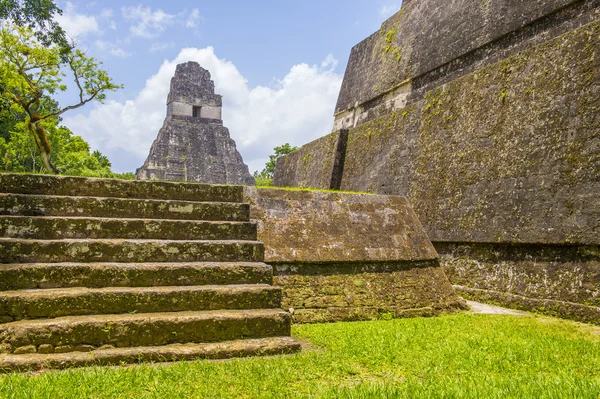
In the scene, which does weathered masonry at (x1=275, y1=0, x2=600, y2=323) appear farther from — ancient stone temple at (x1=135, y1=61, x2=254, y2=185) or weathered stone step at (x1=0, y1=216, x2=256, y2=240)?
ancient stone temple at (x1=135, y1=61, x2=254, y2=185)

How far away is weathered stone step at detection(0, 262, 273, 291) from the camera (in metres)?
4.51

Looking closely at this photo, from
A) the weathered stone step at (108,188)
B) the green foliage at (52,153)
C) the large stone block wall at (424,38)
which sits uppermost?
the large stone block wall at (424,38)

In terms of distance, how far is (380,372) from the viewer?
3848 millimetres

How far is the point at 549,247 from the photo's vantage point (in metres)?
6.56

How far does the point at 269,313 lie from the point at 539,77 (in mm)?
5540

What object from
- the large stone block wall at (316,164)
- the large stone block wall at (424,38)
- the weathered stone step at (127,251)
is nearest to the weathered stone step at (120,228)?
the weathered stone step at (127,251)

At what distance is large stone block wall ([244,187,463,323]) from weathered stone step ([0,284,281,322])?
103cm

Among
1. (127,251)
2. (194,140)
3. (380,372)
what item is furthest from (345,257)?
(194,140)

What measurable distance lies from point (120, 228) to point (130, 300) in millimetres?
1074

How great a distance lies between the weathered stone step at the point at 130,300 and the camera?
424cm

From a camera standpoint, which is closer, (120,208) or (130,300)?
(130,300)

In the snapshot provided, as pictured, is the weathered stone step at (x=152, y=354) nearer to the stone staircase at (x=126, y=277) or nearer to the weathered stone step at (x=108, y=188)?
the stone staircase at (x=126, y=277)

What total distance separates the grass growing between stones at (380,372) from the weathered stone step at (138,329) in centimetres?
40

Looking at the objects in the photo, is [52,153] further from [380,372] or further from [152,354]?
[380,372]
